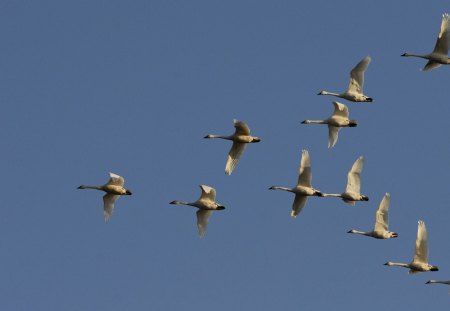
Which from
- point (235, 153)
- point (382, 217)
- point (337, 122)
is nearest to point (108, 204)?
point (235, 153)

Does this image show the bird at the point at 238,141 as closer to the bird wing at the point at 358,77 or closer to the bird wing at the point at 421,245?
the bird wing at the point at 358,77

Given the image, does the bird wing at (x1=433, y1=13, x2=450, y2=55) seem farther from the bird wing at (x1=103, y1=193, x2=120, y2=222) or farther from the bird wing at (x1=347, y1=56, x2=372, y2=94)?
the bird wing at (x1=103, y1=193, x2=120, y2=222)

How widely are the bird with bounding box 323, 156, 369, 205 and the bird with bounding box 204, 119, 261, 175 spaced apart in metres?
5.58

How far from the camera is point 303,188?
136875 mm

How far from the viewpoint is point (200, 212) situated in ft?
447

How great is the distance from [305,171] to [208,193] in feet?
19.5

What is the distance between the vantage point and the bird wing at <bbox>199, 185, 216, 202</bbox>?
135 meters

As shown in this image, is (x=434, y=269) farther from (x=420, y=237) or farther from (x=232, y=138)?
(x=232, y=138)

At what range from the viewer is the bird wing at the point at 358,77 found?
13412 cm

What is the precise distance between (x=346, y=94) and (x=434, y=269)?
11.2 meters

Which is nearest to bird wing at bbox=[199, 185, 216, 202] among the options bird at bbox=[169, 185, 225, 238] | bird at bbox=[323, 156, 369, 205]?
bird at bbox=[169, 185, 225, 238]

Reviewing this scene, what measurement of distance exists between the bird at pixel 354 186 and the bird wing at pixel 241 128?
19.8ft

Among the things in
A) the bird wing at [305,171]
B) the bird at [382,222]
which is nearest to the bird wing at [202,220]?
the bird wing at [305,171]

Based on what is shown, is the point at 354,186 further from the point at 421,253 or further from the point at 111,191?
the point at 111,191
